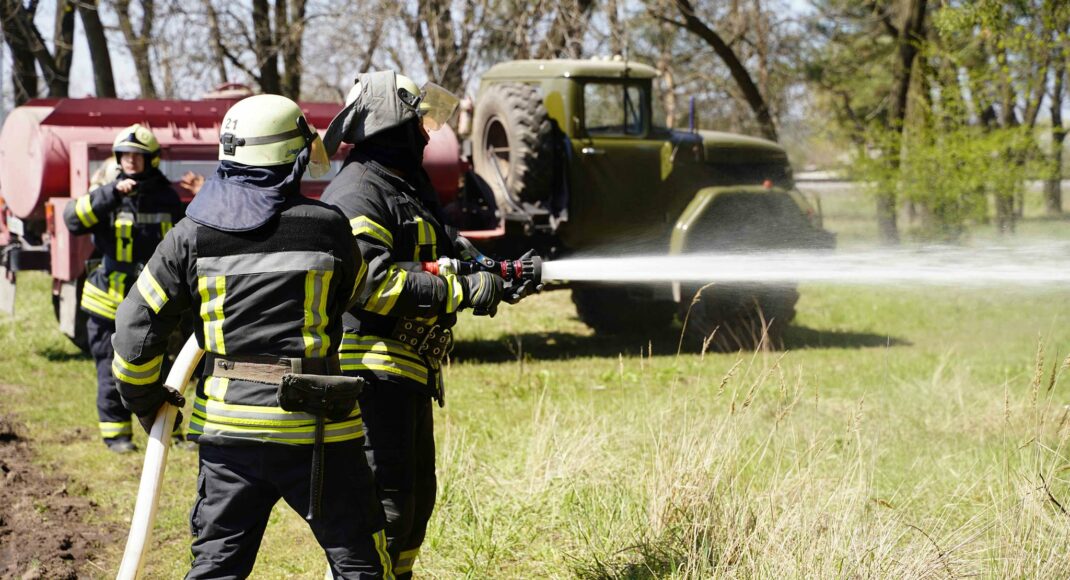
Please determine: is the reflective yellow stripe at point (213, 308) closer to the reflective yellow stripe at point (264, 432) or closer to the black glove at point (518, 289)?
the reflective yellow stripe at point (264, 432)

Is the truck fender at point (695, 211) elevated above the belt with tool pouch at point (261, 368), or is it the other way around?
the truck fender at point (695, 211)

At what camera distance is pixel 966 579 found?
11.9 feet

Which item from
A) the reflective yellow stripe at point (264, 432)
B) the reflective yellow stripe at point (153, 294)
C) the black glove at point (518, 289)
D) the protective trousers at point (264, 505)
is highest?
the reflective yellow stripe at point (153, 294)

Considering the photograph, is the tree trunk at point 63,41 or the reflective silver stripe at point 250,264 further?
the tree trunk at point 63,41

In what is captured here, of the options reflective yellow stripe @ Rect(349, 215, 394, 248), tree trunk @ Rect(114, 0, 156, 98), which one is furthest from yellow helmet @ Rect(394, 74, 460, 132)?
tree trunk @ Rect(114, 0, 156, 98)

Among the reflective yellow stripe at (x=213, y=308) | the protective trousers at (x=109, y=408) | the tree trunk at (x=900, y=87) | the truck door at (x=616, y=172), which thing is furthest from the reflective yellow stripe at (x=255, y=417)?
the tree trunk at (x=900, y=87)

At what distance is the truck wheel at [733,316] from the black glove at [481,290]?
6.42 meters

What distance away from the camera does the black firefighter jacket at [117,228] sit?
642 cm

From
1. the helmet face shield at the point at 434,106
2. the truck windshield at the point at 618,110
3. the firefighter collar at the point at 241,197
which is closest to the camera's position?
the firefighter collar at the point at 241,197

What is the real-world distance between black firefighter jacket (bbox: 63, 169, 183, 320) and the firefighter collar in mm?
3537

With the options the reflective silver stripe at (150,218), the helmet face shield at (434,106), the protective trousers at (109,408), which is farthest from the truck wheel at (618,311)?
the helmet face shield at (434,106)

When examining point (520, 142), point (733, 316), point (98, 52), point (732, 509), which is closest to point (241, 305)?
point (732, 509)

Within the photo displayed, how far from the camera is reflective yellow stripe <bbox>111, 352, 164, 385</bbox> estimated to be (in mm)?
3123

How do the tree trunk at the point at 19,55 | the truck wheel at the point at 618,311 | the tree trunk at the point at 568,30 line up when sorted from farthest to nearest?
the tree trunk at the point at 19,55, the tree trunk at the point at 568,30, the truck wheel at the point at 618,311
